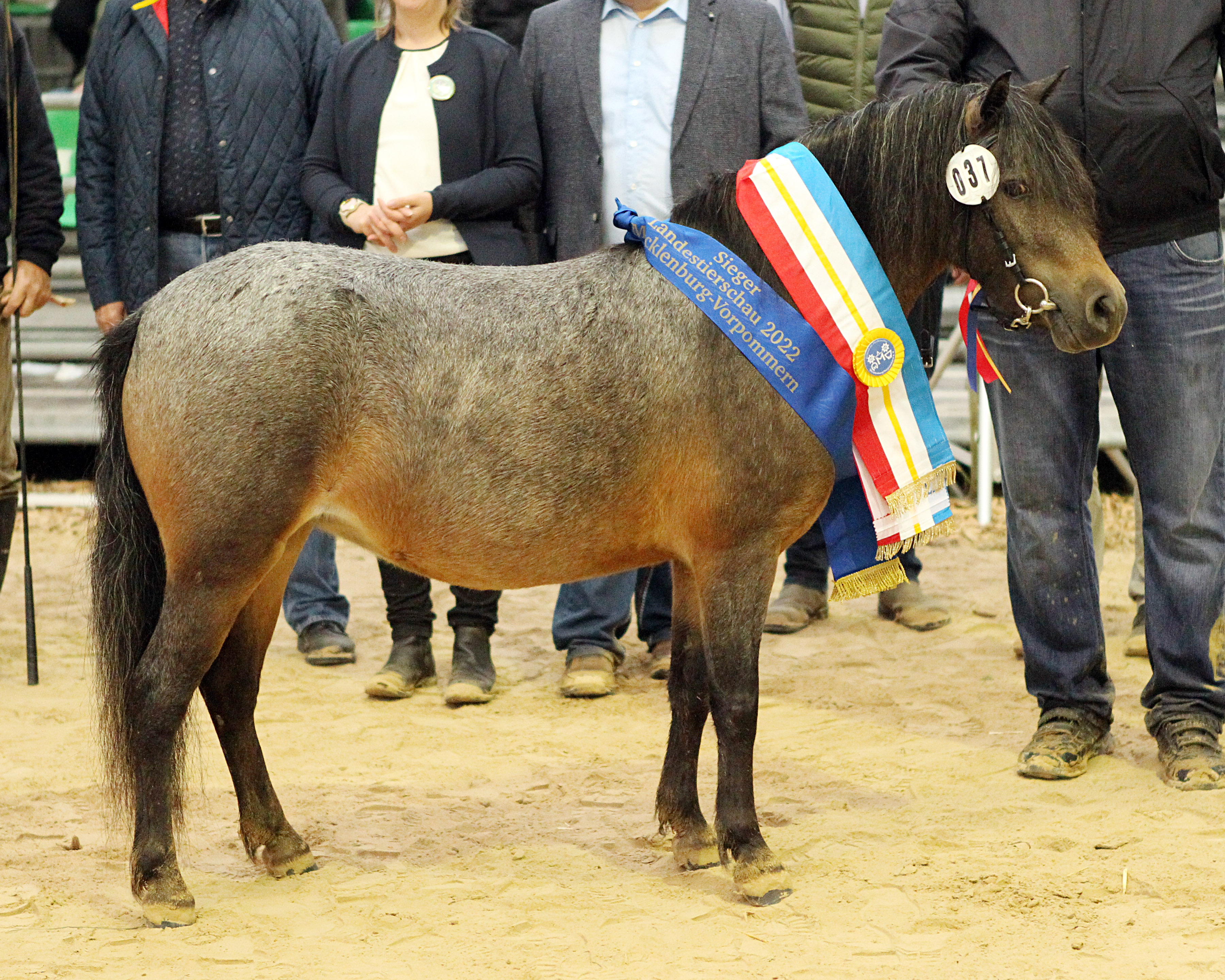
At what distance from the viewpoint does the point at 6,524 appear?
5.84m

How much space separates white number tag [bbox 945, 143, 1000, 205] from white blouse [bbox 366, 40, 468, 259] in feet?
6.95

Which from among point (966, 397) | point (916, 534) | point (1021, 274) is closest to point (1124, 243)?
point (1021, 274)

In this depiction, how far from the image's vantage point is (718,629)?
12.1ft

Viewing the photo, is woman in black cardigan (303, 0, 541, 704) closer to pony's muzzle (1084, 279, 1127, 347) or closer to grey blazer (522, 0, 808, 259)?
grey blazer (522, 0, 808, 259)

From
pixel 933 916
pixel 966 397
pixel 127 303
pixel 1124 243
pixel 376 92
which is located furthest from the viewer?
pixel 966 397

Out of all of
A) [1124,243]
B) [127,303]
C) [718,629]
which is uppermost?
[1124,243]

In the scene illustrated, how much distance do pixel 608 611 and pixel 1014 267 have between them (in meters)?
2.57

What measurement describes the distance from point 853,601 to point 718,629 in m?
3.37

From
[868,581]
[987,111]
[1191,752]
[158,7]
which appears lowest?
[1191,752]

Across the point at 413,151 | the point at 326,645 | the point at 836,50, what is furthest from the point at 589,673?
the point at 836,50

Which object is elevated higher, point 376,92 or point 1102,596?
point 376,92

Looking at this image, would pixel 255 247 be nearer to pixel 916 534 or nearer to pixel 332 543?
pixel 916 534

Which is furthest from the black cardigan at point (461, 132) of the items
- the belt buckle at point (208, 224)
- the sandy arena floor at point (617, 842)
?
the sandy arena floor at point (617, 842)

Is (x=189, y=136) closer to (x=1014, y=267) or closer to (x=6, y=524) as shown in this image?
(x=6, y=524)
